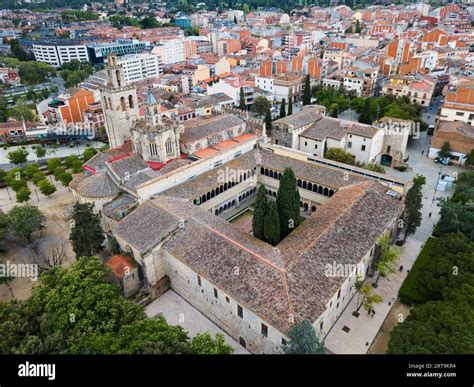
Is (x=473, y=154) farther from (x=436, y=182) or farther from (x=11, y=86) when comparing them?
(x=11, y=86)

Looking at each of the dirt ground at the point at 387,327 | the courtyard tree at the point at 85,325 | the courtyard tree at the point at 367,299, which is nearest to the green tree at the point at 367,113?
the dirt ground at the point at 387,327

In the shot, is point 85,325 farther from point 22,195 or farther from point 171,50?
point 171,50

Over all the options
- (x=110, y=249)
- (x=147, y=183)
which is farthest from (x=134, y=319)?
(x=147, y=183)

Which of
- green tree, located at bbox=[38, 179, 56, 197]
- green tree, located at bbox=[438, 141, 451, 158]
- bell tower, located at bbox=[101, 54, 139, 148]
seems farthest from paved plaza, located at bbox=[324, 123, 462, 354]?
green tree, located at bbox=[38, 179, 56, 197]

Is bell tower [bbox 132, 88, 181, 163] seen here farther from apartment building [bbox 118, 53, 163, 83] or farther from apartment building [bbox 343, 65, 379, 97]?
apartment building [bbox 118, 53, 163, 83]

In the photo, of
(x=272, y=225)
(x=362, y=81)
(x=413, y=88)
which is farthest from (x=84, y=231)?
(x=362, y=81)

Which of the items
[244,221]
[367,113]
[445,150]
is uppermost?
[367,113]
